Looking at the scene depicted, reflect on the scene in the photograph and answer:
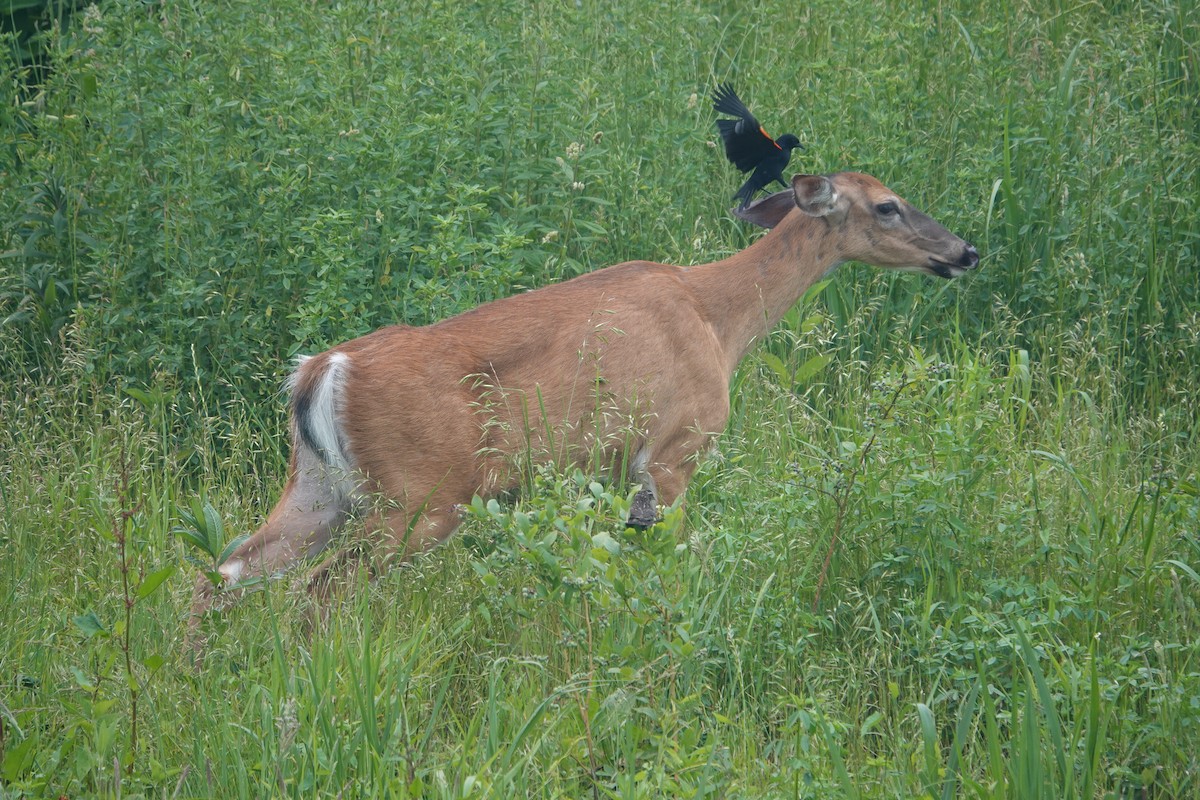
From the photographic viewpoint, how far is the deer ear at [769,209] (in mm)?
6074

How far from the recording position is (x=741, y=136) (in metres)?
5.76

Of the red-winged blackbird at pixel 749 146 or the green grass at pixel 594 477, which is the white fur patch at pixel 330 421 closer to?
the green grass at pixel 594 477

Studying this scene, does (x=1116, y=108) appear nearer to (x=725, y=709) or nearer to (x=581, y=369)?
(x=581, y=369)

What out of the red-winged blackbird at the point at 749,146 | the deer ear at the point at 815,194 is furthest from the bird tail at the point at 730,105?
the deer ear at the point at 815,194

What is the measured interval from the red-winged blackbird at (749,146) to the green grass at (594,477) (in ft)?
2.17

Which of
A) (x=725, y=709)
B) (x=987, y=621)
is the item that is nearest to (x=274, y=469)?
(x=725, y=709)

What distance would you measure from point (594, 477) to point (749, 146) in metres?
1.96

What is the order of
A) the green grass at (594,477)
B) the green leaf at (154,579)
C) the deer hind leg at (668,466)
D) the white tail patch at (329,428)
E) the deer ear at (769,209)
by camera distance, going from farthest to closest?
1. the deer ear at (769,209)
2. the deer hind leg at (668,466)
3. the white tail patch at (329,428)
4. the green grass at (594,477)
5. the green leaf at (154,579)

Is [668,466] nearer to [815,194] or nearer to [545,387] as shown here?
[545,387]

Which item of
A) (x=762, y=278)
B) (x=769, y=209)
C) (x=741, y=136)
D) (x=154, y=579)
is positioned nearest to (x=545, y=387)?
(x=762, y=278)

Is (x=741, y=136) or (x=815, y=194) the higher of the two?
(x=741, y=136)

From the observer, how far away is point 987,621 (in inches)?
149

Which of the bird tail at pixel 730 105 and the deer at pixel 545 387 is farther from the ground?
the bird tail at pixel 730 105

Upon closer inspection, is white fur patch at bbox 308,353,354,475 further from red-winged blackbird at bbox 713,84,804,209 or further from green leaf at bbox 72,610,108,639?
red-winged blackbird at bbox 713,84,804,209
